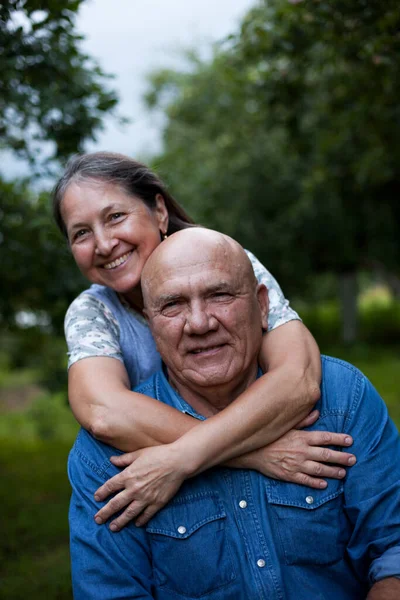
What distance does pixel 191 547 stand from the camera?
246 cm

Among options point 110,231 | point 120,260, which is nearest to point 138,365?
point 120,260

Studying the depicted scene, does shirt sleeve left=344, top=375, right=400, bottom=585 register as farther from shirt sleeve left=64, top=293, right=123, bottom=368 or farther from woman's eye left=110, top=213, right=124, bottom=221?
woman's eye left=110, top=213, right=124, bottom=221

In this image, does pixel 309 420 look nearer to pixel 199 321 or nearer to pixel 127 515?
pixel 199 321

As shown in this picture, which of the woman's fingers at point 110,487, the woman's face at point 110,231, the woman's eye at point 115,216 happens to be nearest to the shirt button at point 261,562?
the woman's fingers at point 110,487

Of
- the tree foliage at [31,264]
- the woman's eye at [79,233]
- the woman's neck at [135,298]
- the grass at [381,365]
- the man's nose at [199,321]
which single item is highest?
the grass at [381,365]

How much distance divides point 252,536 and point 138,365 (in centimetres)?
92

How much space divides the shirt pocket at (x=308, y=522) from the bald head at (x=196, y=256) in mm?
735

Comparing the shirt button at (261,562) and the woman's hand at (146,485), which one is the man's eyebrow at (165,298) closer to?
the woman's hand at (146,485)

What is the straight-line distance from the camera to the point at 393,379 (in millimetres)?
14586

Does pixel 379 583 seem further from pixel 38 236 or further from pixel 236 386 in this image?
pixel 38 236

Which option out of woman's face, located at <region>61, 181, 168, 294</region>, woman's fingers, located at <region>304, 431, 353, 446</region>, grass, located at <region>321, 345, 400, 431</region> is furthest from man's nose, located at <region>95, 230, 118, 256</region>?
grass, located at <region>321, 345, 400, 431</region>

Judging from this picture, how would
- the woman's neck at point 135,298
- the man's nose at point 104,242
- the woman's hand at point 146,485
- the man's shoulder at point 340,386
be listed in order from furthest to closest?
the woman's neck at point 135,298 < the man's nose at point 104,242 < the man's shoulder at point 340,386 < the woman's hand at point 146,485

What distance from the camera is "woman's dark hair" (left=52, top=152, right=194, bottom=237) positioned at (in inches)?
116

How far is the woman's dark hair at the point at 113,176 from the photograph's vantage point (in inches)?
116
